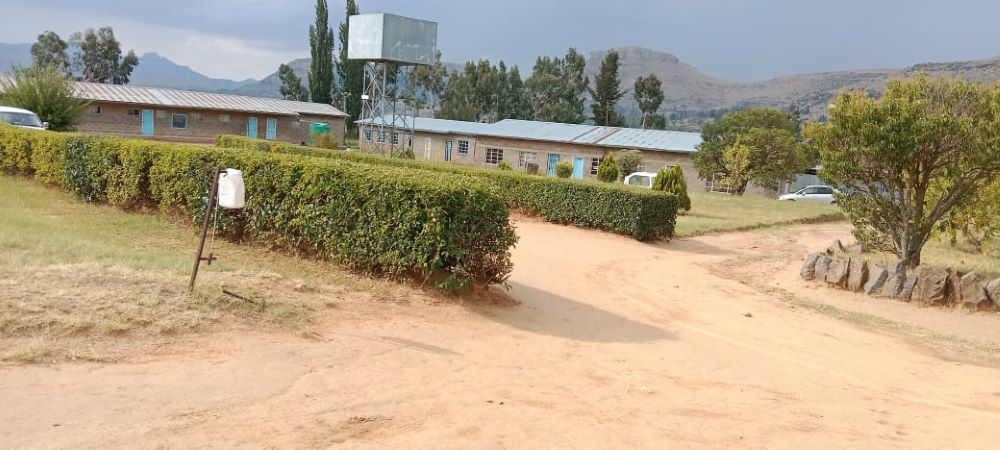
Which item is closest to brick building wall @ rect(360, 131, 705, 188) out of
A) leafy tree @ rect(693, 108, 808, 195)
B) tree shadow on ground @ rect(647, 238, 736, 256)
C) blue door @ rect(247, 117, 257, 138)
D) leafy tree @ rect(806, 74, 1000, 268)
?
leafy tree @ rect(693, 108, 808, 195)

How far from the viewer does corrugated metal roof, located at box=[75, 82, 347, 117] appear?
43.0m

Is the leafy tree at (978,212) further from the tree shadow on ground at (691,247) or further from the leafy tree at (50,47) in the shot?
the leafy tree at (50,47)

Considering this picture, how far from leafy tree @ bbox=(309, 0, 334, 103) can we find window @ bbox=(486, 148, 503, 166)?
84.7 feet

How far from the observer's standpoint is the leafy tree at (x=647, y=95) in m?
83.6

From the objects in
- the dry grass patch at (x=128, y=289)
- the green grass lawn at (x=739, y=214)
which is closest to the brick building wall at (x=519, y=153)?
the green grass lawn at (x=739, y=214)

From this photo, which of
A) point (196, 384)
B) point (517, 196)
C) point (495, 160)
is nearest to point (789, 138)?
point (495, 160)

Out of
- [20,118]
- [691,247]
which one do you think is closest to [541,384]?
[691,247]

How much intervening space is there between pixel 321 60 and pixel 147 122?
87.2 feet

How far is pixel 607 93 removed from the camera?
79.6 m

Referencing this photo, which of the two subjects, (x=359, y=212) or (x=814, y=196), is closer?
(x=359, y=212)

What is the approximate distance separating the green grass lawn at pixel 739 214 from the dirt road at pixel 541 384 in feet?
32.1

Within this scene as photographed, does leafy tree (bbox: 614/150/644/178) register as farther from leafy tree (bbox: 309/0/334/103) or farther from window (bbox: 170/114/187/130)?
leafy tree (bbox: 309/0/334/103)

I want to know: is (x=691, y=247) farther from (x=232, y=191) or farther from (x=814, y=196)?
(x=814, y=196)

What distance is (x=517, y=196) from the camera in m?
19.1
